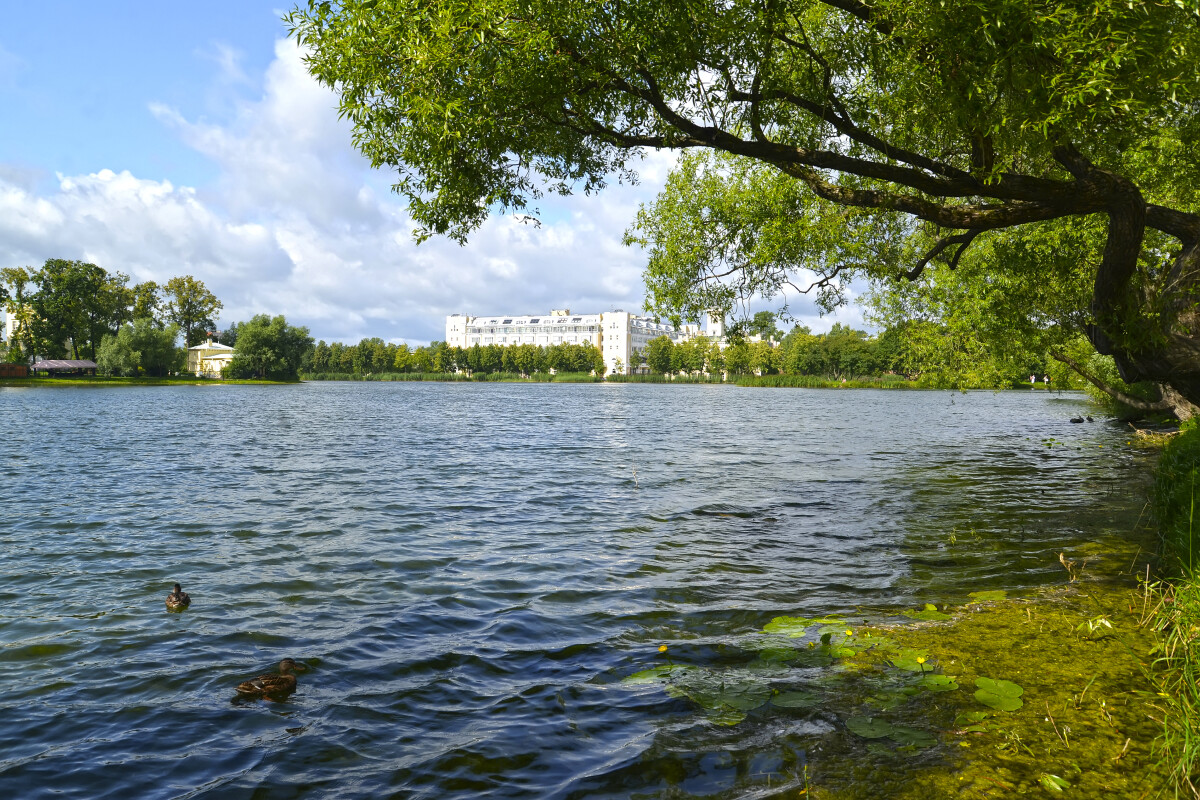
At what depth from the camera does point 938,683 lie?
6.45 m

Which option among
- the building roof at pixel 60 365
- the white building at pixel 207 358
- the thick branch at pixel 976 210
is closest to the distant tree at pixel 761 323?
the thick branch at pixel 976 210

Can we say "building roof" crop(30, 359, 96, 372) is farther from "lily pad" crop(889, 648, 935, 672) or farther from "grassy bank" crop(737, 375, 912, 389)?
"lily pad" crop(889, 648, 935, 672)

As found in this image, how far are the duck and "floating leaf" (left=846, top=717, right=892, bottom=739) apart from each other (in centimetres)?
545

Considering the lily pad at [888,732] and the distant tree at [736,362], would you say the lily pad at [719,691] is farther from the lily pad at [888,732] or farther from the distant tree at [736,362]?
the distant tree at [736,362]

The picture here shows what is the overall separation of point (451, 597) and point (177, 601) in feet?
12.3

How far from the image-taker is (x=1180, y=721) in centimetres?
490

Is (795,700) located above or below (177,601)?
above

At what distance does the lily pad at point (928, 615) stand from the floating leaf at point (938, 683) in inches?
81.7

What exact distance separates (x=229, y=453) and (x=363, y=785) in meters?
26.2

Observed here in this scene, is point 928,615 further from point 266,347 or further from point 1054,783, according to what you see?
point 266,347

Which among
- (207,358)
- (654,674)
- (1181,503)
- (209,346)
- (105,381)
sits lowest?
(654,674)

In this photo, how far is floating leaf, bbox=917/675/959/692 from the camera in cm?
635

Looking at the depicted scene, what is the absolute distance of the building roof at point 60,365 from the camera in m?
111

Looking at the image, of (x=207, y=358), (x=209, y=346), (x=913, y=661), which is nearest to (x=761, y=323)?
(x=913, y=661)
